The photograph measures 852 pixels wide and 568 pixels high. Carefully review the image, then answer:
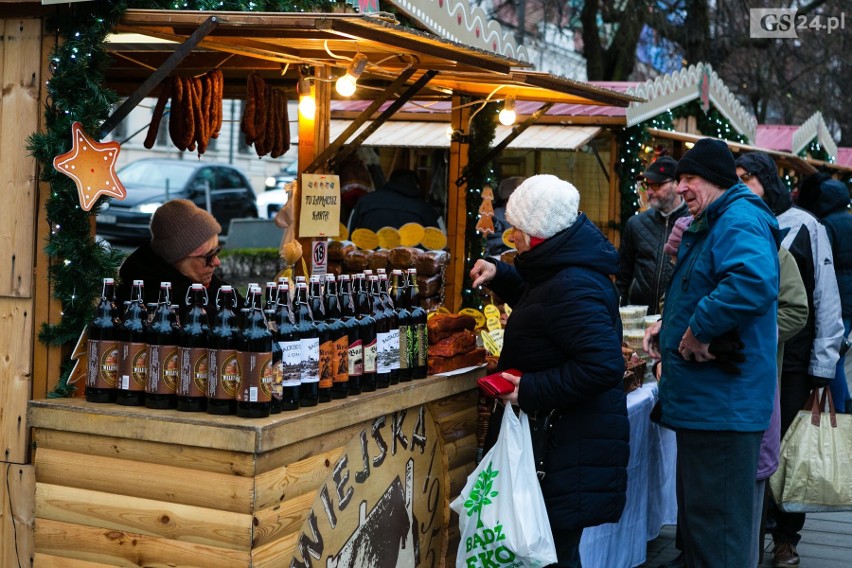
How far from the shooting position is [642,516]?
18.7ft

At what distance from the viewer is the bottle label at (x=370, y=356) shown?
4.13m

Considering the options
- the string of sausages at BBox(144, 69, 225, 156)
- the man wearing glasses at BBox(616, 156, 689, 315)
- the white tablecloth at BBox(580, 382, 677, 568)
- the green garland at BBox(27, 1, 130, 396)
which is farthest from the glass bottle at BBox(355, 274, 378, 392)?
the man wearing glasses at BBox(616, 156, 689, 315)

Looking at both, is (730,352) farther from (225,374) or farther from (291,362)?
(225,374)

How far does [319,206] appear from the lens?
6.18 m

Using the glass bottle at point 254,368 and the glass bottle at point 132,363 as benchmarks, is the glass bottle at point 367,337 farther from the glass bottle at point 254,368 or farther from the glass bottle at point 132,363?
the glass bottle at point 132,363

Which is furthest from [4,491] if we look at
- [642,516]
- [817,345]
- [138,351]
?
[817,345]

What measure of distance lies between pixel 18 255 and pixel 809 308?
13.1 feet

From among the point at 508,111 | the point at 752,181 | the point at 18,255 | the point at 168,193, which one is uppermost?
the point at 508,111

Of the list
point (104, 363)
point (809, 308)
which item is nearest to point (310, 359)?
point (104, 363)

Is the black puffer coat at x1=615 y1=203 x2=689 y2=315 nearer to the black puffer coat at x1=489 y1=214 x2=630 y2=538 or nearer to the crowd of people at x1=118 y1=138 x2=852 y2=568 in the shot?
the crowd of people at x1=118 y1=138 x2=852 y2=568

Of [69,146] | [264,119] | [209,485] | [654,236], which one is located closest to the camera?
[209,485]

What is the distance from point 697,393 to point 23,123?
2.71 meters

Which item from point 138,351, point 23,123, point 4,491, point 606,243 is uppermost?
point 23,123

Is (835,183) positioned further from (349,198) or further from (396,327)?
(349,198)
